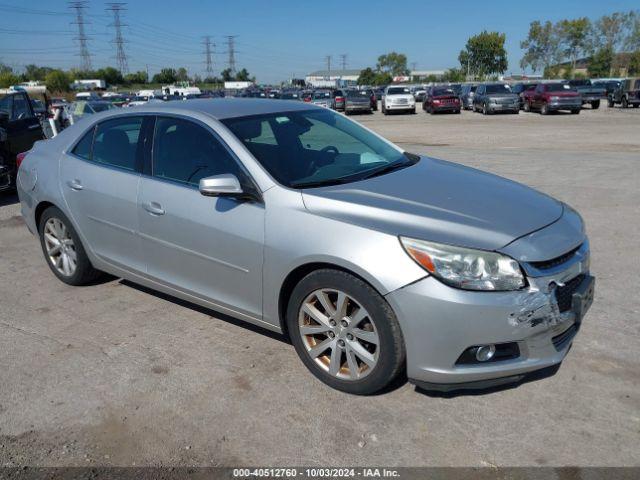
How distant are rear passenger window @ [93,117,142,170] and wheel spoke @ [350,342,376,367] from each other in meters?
2.22

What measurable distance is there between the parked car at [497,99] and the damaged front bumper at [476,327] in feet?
99.7

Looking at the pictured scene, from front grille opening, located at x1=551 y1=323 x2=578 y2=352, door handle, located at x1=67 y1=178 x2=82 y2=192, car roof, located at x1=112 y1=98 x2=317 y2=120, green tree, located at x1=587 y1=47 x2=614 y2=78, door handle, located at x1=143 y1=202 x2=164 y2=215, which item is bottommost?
front grille opening, located at x1=551 y1=323 x2=578 y2=352

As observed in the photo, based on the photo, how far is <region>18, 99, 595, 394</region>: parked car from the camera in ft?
9.67

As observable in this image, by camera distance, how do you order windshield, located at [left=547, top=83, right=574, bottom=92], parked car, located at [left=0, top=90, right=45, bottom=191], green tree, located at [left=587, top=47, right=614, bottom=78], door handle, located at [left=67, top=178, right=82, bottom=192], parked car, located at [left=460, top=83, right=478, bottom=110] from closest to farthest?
door handle, located at [left=67, top=178, right=82, bottom=192] < parked car, located at [left=0, top=90, right=45, bottom=191] < windshield, located at [left=547, top=83, right=574, bottom=92] < parked car, located at [left=460, top=83, right=478, bottom=110] < green tree, located at [left=587, top=47, right=614, bottom=78]

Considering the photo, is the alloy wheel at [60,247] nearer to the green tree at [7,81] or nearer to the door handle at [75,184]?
the door handle at [75,184]

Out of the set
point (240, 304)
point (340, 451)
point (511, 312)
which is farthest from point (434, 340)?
point (240, 304)

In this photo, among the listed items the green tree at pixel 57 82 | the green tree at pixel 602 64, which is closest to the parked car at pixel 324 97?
the green tree at pixel 57 82

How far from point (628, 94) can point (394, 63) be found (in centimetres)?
13005

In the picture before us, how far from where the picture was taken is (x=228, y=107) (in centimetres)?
433

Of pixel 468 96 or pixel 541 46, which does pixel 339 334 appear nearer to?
pixel 468 96

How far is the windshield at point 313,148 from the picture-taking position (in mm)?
3742

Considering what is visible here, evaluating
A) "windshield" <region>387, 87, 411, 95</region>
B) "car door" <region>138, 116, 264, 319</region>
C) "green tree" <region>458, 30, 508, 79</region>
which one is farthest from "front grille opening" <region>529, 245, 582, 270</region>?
"green tree" <region>458, 30, 508, 79</region>

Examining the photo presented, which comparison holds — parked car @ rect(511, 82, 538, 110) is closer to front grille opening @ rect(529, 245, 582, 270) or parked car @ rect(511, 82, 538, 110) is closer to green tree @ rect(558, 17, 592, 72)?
front grille opening @ rect(529, 245, 582, 270)

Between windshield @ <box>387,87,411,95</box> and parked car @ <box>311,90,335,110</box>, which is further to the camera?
parked car @ <box>311,90,335,110</box>
